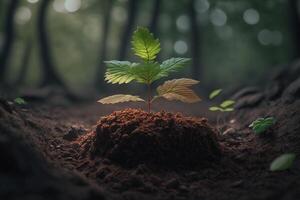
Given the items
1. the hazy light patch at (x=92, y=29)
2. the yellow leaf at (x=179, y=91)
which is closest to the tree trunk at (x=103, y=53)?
the hazy light patch at (x=92, y=29)

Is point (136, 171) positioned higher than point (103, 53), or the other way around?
point (103, 53)

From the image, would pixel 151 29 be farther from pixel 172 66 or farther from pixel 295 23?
pixel 172 66

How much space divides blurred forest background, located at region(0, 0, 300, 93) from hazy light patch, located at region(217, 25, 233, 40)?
86 millimetres

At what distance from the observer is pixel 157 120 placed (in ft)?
14.9

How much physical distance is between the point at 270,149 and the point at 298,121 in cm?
81

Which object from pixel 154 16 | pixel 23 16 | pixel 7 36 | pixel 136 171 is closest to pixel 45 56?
pixel 7 36

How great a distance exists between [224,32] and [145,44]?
91.2 ft

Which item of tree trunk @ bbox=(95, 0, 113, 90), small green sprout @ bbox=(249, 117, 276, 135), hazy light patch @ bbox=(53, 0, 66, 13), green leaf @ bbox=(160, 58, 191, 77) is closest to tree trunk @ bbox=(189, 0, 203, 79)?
tree trunk @ bbox=(95, 0, 113, 90)

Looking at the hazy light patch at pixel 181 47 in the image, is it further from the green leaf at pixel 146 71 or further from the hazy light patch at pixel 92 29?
the green leaf at pixel 146 71

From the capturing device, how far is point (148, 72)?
486cm

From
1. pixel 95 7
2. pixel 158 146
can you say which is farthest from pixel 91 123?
pixel 95 7

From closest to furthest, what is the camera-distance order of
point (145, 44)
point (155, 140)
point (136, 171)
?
point (136, 171)
point (155, 140)
point (145, 44)

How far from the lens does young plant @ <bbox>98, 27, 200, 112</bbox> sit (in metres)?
4.73

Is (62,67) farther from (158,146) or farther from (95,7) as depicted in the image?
(158,146)
